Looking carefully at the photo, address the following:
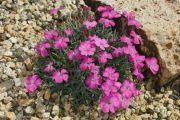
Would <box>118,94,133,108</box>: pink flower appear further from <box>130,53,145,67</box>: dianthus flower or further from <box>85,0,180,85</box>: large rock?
<box>85,0,180,85</box>: large rock

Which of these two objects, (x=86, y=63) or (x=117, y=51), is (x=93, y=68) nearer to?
(x=86, y=63)

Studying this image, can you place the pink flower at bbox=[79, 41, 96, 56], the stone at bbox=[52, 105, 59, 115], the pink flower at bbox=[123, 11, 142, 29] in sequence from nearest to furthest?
the pink flower at bbox=[79, 41, 96, 56]
the stone at bbox=[52, 105, 59, 115]
the pink flower at bbox=[123, 11, 142, 29]

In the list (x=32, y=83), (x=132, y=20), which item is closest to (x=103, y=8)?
(x=132, y=20)

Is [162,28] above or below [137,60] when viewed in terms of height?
above

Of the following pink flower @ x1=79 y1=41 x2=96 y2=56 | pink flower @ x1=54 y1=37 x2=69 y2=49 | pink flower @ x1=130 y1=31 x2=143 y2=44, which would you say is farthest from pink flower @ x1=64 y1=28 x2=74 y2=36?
pink flower @ x1=130 y1=31 x2=143 y2=44

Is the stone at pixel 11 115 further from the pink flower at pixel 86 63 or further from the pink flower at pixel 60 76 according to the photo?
the pink flower at pixel 86 63

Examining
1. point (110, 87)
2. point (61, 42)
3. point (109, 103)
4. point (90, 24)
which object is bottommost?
point (109, 103)

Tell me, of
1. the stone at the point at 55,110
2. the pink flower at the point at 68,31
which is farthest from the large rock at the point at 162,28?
the stone at the point at 55,110
